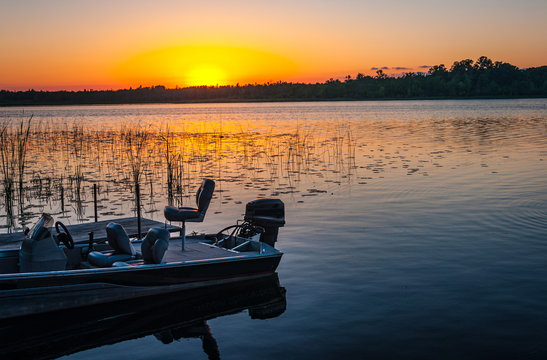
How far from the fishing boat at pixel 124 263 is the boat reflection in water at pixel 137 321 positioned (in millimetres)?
163

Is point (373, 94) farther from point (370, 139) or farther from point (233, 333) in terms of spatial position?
point (233, 333)

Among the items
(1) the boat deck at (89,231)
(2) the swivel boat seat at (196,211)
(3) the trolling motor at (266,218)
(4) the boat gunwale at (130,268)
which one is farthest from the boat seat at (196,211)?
(1) the boat deck at (89,231)

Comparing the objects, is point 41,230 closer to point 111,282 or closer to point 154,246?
point 111,282

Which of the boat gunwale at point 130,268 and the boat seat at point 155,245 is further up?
the boat seat at point 155,245

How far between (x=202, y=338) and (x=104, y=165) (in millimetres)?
16866

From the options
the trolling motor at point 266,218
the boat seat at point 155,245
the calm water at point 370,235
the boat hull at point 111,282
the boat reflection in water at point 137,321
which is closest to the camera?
the calm water at point 370,235

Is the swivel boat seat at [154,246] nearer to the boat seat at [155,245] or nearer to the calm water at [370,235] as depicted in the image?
the boat seat at [155,245]

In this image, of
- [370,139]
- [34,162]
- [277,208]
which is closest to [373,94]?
[370,139]

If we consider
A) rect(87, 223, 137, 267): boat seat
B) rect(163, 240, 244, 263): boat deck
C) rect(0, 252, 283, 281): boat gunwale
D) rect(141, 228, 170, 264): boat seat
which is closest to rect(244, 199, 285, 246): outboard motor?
rect(0, 252, 283, 281): boat gunwale

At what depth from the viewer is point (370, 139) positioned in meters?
35.6

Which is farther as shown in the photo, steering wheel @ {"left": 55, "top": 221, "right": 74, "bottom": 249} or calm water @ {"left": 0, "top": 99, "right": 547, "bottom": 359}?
steering wheel @ {"left": 55, "top": 221, "right": 74, "bottom": 249}

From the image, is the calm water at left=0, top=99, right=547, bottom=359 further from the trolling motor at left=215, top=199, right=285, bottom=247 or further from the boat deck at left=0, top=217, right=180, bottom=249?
the boat deck at left=0, top=217, right=180, bottom=249

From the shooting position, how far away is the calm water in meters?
7.77

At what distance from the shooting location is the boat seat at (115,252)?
30.2 feet
